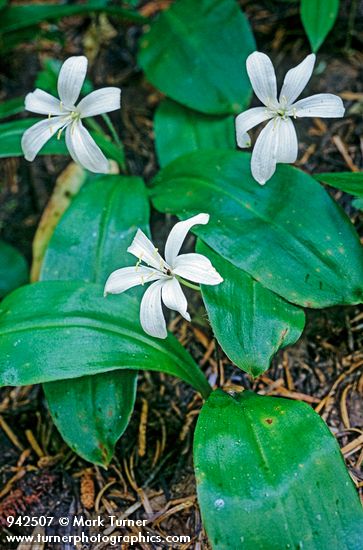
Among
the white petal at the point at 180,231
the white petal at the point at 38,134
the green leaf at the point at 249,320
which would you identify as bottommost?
the green leaf at the point at 249,320

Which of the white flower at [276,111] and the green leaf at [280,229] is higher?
the white flower at [276,111]

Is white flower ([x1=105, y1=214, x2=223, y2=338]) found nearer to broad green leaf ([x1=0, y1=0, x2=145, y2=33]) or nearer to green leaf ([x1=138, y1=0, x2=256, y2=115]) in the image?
green leaf ([x1=138, y1=0, x2=256, y2=115])

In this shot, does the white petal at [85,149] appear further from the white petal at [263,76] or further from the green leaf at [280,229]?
the white petal at [263,76]

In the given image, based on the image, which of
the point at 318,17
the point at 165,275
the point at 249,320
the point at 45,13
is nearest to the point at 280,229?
the point at 249,320

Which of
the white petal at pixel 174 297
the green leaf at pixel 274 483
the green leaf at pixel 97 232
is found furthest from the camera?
the green leaf at pixel 97 232

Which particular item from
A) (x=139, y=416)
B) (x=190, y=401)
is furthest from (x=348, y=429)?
(x=139, y=416)

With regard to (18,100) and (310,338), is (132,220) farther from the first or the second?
(18,100)

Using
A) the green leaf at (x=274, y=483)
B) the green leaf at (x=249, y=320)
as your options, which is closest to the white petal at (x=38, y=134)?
the green leaf at (x=249, y=320)
